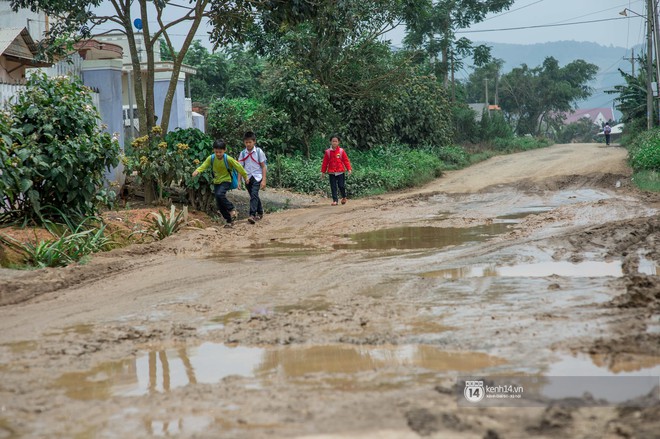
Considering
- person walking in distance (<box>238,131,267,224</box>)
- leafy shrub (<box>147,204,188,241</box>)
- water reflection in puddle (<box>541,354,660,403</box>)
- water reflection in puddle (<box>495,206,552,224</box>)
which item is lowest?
water reflection in puddle (<box>541,354,660,403</box>)

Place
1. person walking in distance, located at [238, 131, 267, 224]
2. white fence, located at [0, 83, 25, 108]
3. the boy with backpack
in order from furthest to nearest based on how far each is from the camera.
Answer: person walking in distance, located at [238, 131, 267, 224], the boy with backpack, white fence, located at [0, 83, 25, 108]

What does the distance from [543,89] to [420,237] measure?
5528cm

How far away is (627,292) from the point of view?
6.44 metres

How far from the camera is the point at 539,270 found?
814 cm

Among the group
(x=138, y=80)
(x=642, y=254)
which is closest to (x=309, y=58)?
(x=138, y=80)

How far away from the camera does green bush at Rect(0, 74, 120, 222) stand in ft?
33.2

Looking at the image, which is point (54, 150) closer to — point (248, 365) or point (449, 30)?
point (248, 365)

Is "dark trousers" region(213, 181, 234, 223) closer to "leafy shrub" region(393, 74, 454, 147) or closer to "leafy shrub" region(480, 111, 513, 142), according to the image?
"leafy shrub" region(393, 74, 454, 147)

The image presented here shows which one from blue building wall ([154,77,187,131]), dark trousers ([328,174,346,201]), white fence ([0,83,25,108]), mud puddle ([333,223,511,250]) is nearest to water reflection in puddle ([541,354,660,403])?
mud puddle ([333,223,511,250])

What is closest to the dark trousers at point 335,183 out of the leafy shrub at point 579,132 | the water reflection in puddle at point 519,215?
the water reflection in puddle at point 519,215

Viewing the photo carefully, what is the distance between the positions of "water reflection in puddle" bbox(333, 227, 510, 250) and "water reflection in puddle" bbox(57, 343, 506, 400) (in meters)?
5.11

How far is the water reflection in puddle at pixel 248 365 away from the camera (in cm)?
475

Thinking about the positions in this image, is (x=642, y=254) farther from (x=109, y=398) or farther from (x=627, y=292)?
(x=109, y=398)

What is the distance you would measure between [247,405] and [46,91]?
8.23 meters
